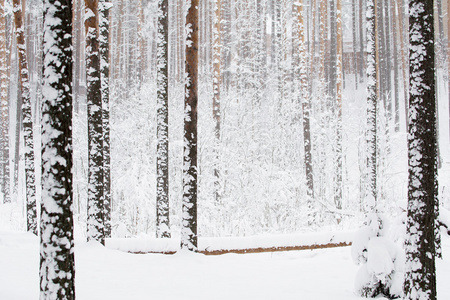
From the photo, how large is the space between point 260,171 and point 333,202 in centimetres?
355

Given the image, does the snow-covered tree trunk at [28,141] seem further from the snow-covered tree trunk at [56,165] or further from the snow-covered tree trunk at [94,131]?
the snow-covered tree trunk at [56,165]

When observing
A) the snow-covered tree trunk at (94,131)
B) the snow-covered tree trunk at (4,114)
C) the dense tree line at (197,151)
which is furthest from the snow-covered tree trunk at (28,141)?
the snow-covered tree trunk at (4,114)

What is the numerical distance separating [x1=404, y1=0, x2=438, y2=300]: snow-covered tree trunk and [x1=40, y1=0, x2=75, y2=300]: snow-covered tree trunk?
3748 mm

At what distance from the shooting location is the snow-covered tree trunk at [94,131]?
8008 mm

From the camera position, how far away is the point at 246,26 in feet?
94.5

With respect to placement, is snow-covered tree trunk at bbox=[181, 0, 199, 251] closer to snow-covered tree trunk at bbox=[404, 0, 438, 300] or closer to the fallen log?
the fallen log

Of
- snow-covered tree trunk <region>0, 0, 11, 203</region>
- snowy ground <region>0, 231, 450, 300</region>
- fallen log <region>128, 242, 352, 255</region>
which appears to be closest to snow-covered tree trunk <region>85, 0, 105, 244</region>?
snowy ground <region>0, 231, 450, 300</region>

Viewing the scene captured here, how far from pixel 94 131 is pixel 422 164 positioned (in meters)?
6.38

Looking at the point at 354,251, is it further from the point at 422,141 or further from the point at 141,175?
the point at 141,175

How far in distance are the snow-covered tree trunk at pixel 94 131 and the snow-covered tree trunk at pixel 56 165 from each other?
4533 millimetres

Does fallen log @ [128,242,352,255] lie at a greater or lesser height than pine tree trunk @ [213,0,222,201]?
lesser

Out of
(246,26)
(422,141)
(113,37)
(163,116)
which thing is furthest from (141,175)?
(113,37)

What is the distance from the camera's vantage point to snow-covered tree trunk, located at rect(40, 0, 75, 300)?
3539 millimetres

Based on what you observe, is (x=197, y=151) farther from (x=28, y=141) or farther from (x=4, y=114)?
(x=4, y=114)
